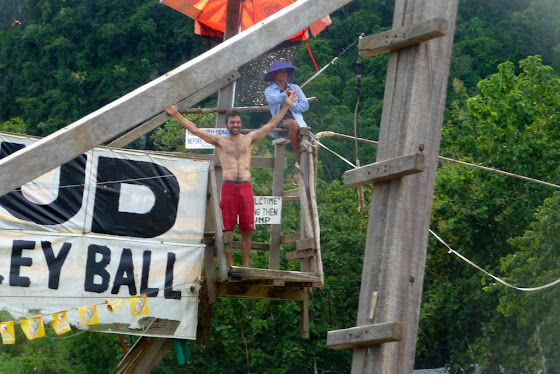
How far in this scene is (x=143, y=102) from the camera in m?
4.64

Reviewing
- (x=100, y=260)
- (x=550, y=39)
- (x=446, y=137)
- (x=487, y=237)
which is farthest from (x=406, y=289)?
(x=550, y=39)

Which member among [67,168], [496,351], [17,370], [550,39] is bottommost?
[17,370]

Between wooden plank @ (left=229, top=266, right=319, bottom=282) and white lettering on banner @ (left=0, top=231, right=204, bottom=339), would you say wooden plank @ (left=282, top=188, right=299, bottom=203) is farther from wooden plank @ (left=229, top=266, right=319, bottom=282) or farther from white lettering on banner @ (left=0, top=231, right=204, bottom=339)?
white lettering on banner @ (left=0, top=231, right=204, bottom=339)

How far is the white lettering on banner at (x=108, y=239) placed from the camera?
400 inches

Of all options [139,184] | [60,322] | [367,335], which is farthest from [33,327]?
[367,335]

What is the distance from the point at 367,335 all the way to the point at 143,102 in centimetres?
172

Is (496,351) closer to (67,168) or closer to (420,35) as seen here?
(67,168)

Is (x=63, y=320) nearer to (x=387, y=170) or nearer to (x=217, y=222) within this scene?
(x=217, y=222)

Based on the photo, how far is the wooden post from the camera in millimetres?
5562

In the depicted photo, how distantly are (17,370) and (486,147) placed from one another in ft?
41.7

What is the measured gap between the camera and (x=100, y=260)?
411 inches

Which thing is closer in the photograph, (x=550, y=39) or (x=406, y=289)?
(x=406, y=289)

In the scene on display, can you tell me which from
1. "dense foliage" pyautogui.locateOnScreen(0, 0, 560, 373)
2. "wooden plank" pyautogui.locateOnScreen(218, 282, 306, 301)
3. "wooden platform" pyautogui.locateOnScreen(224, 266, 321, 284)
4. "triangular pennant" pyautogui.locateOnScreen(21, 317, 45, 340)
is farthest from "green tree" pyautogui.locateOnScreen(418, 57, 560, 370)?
"triangular pennant" pyautogui.locateOnScreen(21, 317, 45, 340)

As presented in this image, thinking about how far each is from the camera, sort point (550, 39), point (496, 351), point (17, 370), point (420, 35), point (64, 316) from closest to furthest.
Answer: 1. point (420, 35)
2. point (64, 316)
3. point (496, 351)
4. point (17, 370)
5. point (550, 39)
